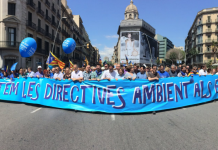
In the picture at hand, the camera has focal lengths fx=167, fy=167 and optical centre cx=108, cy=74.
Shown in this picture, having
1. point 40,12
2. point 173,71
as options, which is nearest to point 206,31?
point 40,12

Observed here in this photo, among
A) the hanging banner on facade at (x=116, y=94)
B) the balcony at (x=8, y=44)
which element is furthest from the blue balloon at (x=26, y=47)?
the balcony at (x=8, y=44)

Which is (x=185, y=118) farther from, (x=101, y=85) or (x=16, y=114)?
(x=16, y=114)

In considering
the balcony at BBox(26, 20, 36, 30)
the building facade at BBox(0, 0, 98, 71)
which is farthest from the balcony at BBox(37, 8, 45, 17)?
the balcony at BBox(26, 20, 36, 30)

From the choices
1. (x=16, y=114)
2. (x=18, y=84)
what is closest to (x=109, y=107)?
(x=16, y=114)

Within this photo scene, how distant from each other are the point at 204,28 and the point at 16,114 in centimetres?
6536

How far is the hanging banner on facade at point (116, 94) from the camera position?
18.0 feet

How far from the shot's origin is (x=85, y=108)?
5676mm

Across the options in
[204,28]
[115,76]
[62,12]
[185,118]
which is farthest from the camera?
[204,28]

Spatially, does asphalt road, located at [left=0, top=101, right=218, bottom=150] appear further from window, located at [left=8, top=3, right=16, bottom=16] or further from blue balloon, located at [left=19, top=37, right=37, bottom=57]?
window, located at [left=8, top=3, right=16, bottom=16]

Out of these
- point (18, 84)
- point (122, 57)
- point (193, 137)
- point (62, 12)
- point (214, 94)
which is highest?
point (62, 12)

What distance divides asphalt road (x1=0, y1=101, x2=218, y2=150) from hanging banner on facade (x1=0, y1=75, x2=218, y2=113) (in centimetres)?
33

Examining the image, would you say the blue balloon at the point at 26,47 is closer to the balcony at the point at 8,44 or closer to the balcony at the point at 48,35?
the balcony at the point at 8,44

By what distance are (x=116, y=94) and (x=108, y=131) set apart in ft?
5.77

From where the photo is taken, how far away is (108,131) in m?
3.94
